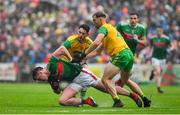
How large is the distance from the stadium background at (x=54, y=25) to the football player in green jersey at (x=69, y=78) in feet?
56.4

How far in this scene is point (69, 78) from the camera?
19.4 m

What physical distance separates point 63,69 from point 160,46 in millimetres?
11603

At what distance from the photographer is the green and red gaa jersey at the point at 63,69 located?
62.7 ft

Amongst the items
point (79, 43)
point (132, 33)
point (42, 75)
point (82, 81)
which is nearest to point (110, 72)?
point (82, 81)

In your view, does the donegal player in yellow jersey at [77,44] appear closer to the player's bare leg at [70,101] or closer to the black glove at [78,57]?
the black glove at [78,57]

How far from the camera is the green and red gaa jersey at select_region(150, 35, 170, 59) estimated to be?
3019 cm

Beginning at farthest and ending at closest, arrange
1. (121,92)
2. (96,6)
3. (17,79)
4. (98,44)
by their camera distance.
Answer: (96,6), (17,79), (121,92), (98,44)

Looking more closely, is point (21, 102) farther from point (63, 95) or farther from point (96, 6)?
point (96, 6)

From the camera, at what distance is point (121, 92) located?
64.1ft

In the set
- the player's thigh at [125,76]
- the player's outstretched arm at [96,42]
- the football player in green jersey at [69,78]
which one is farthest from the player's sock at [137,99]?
the player's outstretched arm at [96,42]

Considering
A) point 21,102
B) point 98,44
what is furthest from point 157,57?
point 98,44

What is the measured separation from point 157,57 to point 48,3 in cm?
1390

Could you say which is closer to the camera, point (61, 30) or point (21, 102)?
point (21, 102)

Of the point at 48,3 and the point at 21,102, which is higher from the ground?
the point at 48,3
